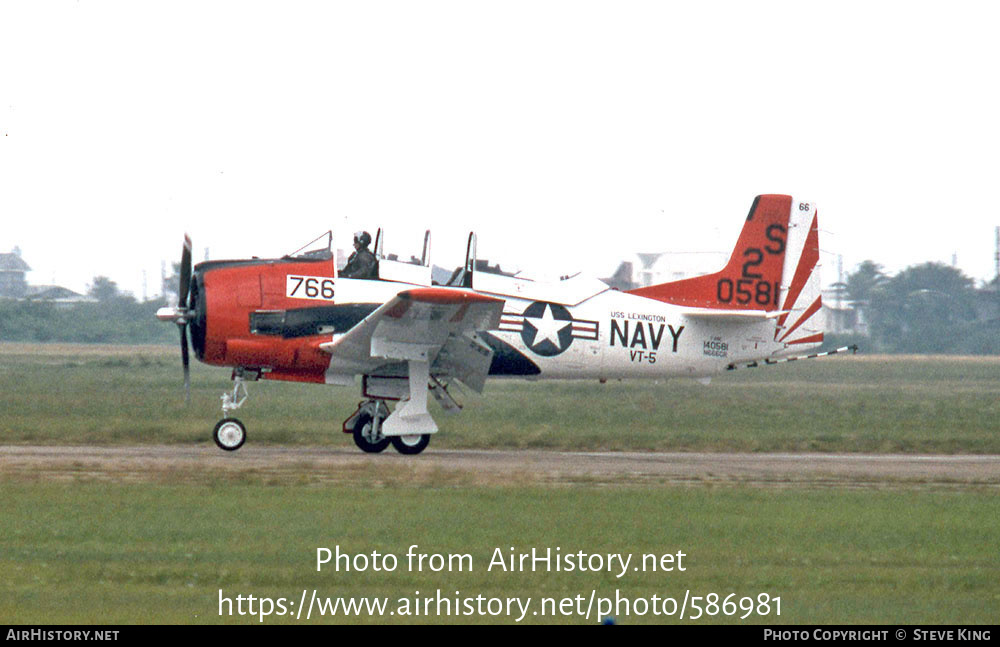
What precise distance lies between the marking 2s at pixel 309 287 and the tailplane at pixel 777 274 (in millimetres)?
5929

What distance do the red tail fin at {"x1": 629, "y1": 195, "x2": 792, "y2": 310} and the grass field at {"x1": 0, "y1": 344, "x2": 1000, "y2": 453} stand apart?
2461mm

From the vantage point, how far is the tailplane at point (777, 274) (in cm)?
1900

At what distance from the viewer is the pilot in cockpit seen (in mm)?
16938

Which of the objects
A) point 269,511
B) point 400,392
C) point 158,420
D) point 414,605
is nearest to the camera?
point 414,605

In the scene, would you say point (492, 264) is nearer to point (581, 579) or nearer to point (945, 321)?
point (581, 579)

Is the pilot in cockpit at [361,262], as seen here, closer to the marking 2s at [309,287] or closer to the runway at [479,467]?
the marking 2s at [309,287]

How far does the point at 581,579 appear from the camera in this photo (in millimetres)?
8359

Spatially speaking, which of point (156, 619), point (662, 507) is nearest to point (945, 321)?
point (662, 507)

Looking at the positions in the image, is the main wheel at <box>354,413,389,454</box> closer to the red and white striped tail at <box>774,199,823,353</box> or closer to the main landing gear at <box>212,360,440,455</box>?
the main landing gear at <box>212,360,440,455</box>

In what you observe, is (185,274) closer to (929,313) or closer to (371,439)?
(371,439)

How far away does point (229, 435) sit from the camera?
54.2 feet

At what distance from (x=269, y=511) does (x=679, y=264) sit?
33642mm

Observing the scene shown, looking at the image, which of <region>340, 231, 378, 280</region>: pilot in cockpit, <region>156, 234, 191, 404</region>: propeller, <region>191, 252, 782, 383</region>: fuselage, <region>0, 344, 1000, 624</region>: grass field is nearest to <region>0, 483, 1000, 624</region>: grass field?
<region>0, 344, 1000, 624</region>: grass field

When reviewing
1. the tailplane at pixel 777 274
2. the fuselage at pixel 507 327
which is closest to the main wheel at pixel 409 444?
the fuselage at pixel 507 327
